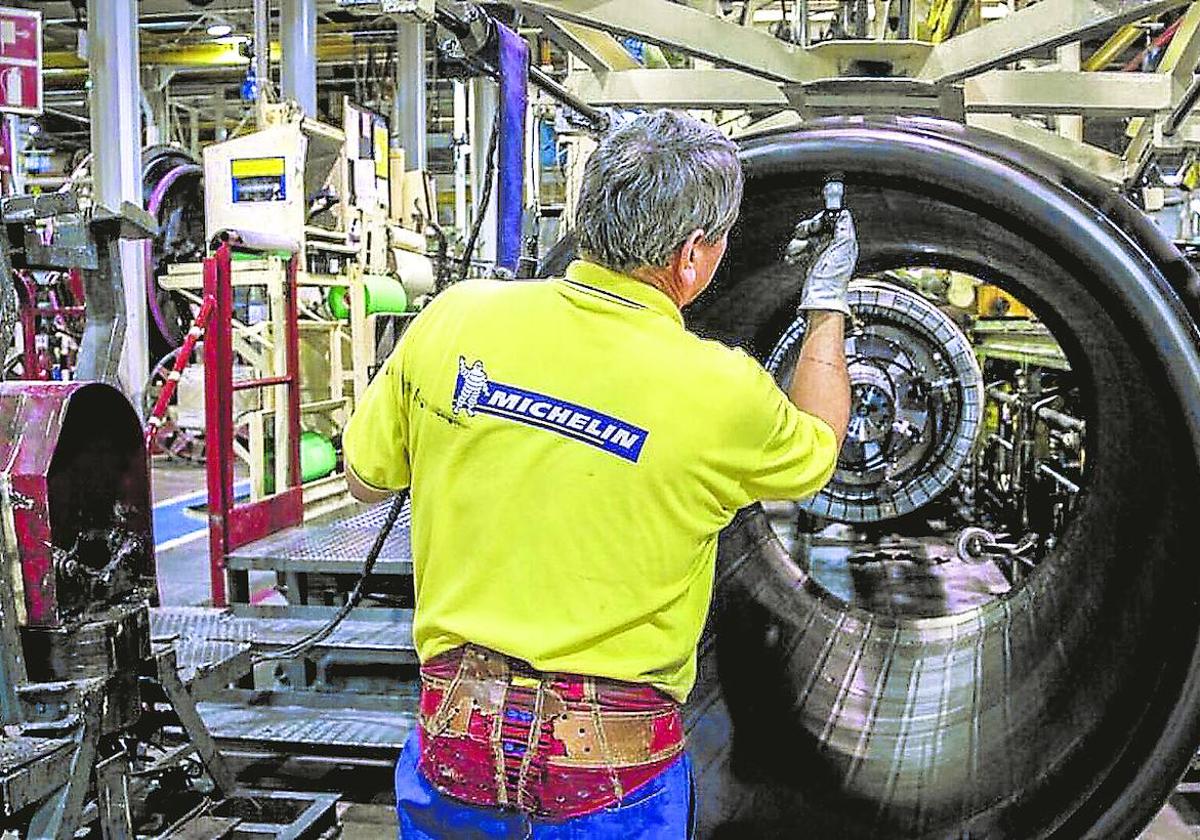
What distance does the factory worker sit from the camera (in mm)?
1415

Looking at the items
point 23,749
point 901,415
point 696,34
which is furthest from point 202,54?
point 23,749

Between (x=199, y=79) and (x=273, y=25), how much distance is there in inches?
203

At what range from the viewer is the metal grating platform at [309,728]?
3465 millimetres

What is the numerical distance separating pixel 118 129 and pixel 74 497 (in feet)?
18.4

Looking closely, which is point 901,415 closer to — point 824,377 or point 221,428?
point 221,428

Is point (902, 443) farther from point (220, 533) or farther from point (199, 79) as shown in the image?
point (199, 79)

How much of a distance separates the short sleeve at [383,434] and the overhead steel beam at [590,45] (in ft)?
7.64

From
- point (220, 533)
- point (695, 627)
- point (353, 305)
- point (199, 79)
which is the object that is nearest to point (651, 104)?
point (220, 533)

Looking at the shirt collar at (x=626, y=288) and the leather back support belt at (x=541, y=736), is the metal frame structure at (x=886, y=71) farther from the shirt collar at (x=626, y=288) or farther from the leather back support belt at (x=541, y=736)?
the leather back support belt at (x=541, y=736)

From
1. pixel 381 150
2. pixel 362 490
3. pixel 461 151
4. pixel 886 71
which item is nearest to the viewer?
pixel 362 490

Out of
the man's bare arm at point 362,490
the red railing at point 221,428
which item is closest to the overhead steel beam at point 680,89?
the red railing at point 221,428

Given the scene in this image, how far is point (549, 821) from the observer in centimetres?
147

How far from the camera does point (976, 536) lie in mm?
5254

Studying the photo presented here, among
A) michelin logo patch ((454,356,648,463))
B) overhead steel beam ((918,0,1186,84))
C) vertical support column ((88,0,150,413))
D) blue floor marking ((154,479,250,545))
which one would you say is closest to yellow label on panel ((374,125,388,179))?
vertical support column ((88,0,150,413))
